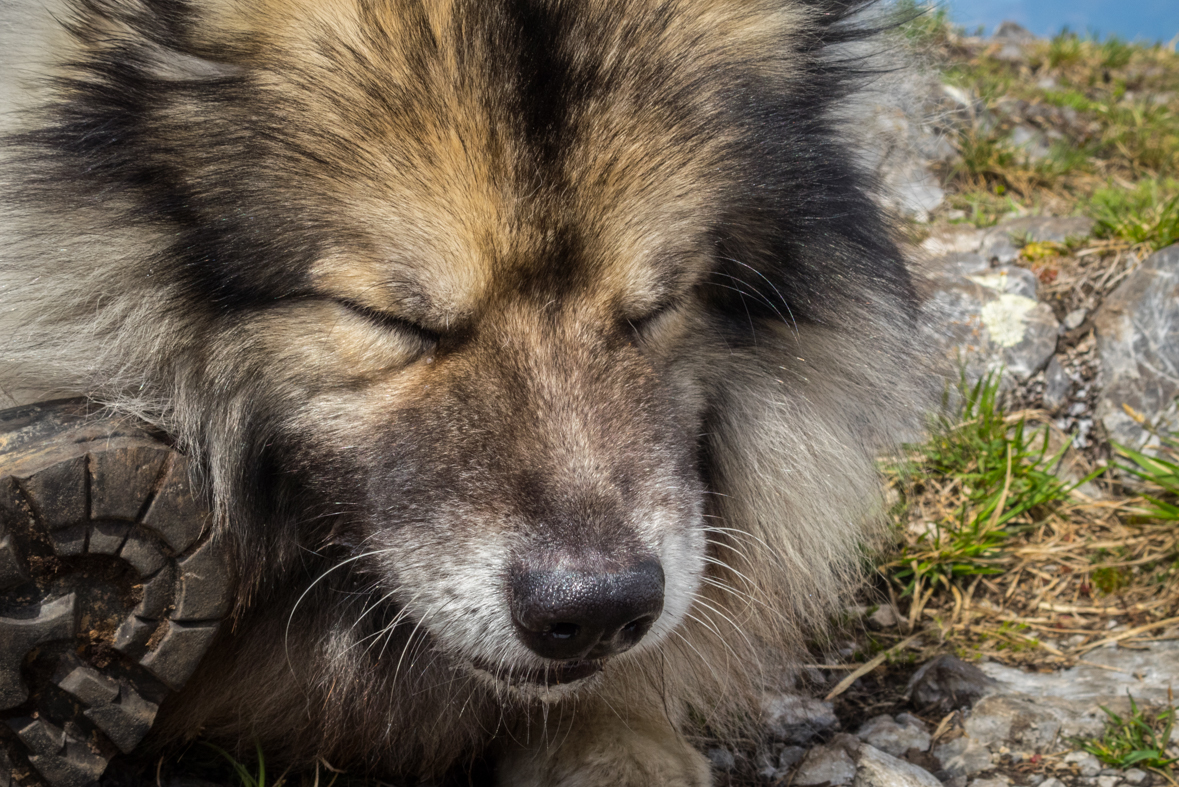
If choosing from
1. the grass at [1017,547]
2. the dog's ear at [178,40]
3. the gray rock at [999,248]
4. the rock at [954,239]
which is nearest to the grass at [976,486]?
the grass at [1017,547]

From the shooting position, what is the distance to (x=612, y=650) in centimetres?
187

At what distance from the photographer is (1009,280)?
428cm

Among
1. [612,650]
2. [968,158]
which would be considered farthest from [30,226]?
[968,158]

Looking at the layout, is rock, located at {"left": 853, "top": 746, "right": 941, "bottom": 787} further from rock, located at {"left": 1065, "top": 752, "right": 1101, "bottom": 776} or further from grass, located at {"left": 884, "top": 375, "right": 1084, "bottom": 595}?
grass, located at {"left": 884, "top": 375, "right": 1084, "bottom": 595}

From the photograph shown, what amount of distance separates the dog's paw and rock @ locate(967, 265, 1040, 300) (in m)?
2.71

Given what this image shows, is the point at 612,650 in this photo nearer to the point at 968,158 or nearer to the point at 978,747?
the point at 978,747

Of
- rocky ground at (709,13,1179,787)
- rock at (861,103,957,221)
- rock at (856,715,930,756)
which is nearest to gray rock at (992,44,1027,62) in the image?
rocky ground at (709,13,1179,787)

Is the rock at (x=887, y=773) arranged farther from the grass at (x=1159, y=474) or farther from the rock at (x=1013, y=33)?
the rock at (x=1013, y=33)

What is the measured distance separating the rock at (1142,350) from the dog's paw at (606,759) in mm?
2384

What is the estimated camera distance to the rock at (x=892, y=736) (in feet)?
8.86

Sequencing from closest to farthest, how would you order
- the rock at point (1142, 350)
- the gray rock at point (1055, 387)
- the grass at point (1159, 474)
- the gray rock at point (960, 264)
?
the grass at point (1159, 474)
the rock at point (1142, 350)
the gray rock at point (1055, 387)
the gray rock at point (960, 264)

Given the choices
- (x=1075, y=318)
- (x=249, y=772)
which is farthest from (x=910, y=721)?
(x=1075, y=318)

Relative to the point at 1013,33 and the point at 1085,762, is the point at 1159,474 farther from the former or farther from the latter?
the point at 1013,33

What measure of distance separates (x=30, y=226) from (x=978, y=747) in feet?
8.70
